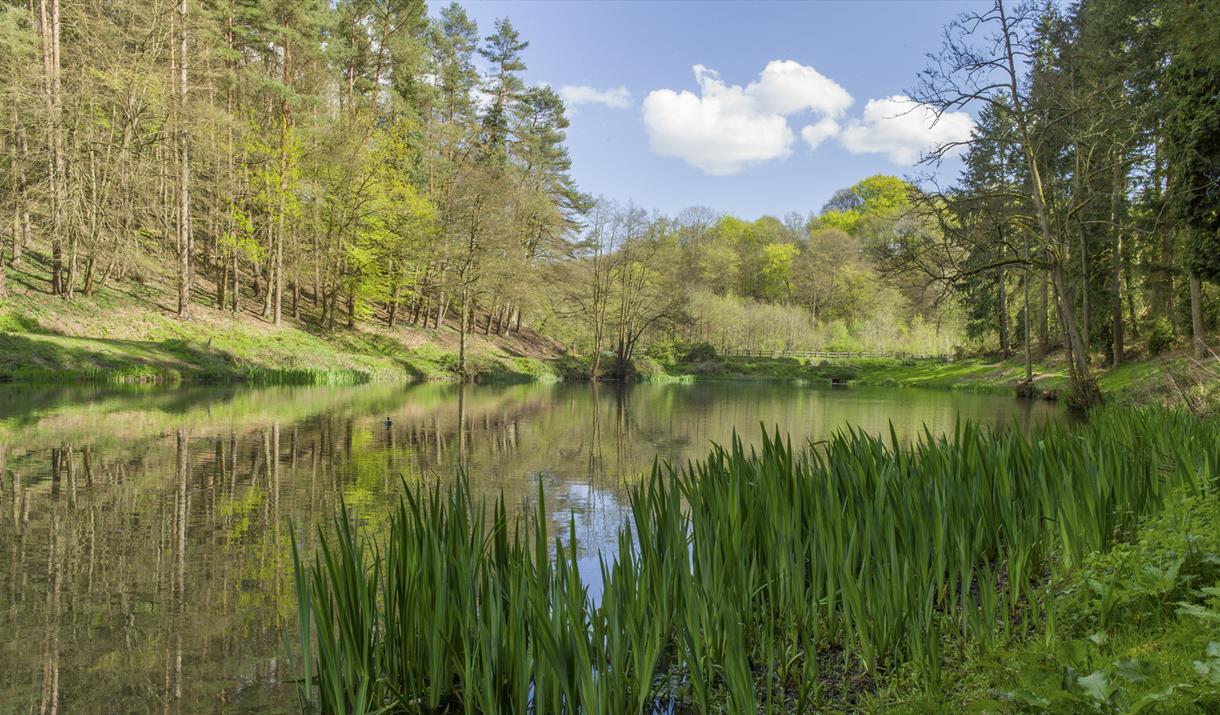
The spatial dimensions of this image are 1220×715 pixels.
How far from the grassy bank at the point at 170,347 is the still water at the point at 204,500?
254cm

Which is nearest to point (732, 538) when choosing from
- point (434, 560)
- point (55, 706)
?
point (434, 560)

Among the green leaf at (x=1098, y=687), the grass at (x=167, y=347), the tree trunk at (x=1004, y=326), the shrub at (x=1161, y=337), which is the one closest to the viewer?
the green leaf at (x=1098, y=687)

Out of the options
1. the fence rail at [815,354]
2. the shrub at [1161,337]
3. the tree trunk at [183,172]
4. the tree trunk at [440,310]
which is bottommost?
the fence rail at [815,354]

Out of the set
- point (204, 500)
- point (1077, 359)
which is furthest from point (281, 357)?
point (1077, 359)

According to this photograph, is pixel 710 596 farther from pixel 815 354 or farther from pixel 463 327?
pixel 815 354

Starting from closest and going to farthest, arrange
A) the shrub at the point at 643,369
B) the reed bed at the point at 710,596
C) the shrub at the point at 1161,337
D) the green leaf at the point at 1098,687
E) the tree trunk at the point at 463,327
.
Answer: the green leaf at the point at 1098,687 → the reed bed at the point at 710,596 → the shrub at the point at 1161,337 → the tree trunk at the point at 463,327 → the shrub at the point at 643,369

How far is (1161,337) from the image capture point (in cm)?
2312

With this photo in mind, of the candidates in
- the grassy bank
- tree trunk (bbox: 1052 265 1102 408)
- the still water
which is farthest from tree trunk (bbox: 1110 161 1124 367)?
the grassy bank

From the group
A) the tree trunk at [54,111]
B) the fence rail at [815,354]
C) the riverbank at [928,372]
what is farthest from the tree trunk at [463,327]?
the fence rail at [815,354]

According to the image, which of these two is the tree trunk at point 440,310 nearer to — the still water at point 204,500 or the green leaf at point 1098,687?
the still water at point 204,500

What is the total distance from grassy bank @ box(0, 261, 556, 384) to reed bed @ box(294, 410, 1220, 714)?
63.3 ft

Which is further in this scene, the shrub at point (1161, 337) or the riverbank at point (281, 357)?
the shrub at point (1161, 337)

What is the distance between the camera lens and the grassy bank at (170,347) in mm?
18359

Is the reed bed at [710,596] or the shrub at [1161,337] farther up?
the shrub at [1161,337]
